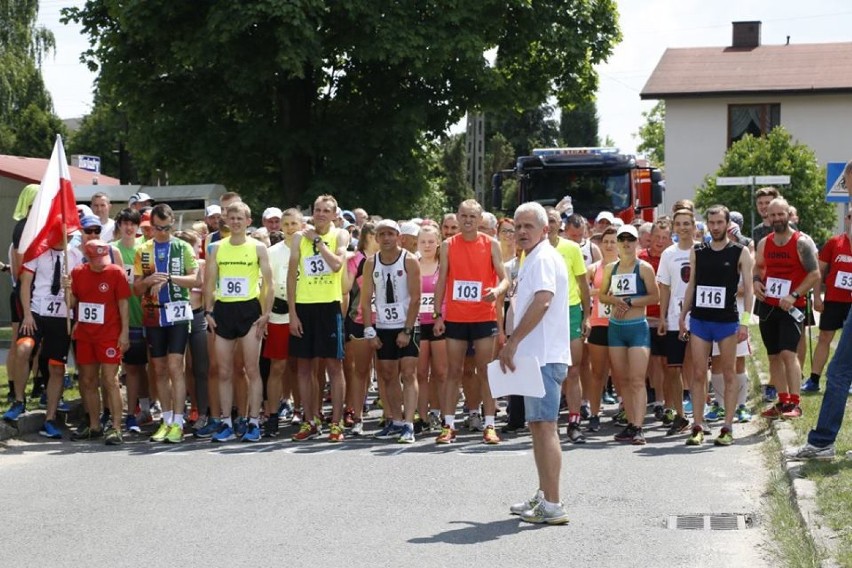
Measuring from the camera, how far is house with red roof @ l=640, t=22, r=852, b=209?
6059 centimetres

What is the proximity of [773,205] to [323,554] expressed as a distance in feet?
22.8

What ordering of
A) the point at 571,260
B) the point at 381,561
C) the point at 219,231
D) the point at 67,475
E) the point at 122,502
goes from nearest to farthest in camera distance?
the point at 381,561 → the point at 122,502 → the point at 67,475 → the point at 571,260 → the point at 219,231

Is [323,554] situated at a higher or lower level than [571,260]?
lower

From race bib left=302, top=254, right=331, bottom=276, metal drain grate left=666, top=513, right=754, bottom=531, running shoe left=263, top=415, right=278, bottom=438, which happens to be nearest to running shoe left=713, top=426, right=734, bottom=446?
metal drain grate left=666, top=513, right=754, bottom=531

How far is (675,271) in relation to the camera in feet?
42.0

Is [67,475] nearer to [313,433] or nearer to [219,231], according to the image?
[313,433]

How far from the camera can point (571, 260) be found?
485 inches

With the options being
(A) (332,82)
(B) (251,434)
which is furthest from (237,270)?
(A) (332,82)

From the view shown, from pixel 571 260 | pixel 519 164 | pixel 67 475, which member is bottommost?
pixel 67 475

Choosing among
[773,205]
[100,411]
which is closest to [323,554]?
[100,411]

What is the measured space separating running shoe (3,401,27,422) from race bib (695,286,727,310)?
648 cm

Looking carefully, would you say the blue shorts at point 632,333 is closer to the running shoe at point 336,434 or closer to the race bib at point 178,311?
the running shoe at point 336,434

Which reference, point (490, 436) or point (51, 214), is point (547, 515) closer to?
point (490, 436)

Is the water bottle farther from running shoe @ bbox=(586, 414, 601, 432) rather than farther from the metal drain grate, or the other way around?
the metal drain grate
